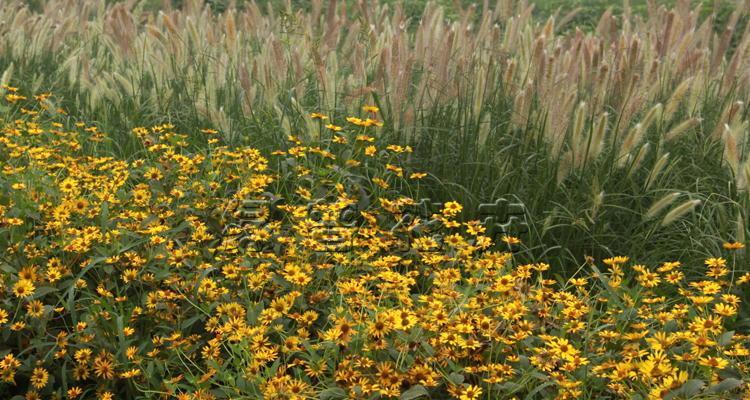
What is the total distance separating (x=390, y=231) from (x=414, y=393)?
A: 1085 millimetres

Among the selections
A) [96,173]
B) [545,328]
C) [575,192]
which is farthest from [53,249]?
[575,192]

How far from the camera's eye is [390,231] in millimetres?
3303

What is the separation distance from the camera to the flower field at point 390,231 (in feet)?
8.19

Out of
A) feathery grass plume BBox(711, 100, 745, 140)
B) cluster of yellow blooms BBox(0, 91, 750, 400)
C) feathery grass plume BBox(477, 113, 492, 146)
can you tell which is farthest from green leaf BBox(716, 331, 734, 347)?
feathery grass plume BBox(477, 113, 492, 146)

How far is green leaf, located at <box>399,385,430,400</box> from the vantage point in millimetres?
2283

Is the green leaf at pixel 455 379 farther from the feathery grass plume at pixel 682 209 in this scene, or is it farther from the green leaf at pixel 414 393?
the feathery grass plume at pixel 682 209

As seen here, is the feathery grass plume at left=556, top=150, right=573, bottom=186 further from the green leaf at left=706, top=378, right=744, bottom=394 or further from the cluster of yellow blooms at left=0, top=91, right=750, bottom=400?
the green leaf at left=706, top=378, right=744, bottom=394

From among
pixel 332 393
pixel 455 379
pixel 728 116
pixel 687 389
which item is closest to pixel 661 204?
pixel 728 116

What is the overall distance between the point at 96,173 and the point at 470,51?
1.92 meters

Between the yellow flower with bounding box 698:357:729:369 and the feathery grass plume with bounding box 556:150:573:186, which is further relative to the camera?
the feathery grass plume with bounding box 556:150:573:186

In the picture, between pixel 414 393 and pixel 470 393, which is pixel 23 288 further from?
pixel 470 393

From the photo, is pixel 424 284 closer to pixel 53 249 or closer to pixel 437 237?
pixel 437 237

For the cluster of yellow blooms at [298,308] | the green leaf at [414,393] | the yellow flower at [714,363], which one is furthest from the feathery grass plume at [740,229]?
the green leaf at [414,393]

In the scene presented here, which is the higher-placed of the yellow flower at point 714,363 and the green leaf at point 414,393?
the yellow flower at point 714,363
